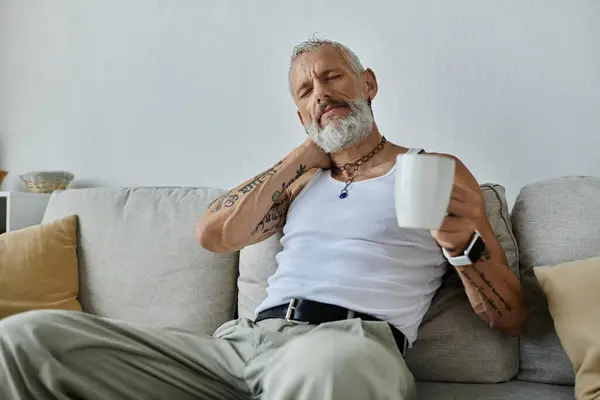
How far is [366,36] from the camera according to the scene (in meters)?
1.82

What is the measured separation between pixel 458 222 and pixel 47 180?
1655 millimetres

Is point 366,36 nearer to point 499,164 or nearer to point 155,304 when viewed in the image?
point 499,164

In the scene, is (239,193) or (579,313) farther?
(239,193)

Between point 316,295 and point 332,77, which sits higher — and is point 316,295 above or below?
below

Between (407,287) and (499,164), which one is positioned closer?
(407,287)

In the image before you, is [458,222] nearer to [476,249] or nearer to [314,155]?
[476,249]

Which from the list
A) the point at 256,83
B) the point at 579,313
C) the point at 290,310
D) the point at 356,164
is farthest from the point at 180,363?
the point at 256,83

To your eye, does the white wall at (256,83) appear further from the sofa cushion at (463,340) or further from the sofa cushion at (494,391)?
the sofa cushion at (494,391)

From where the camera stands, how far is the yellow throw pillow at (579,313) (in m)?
1.10

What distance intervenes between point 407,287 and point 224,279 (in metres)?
0.59

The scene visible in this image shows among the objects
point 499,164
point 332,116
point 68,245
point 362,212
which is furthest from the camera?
point 68,245

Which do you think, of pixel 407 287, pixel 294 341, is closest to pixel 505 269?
pixel 407 287

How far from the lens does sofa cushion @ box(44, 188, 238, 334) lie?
1.66m

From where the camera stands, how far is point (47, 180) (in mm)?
2205
